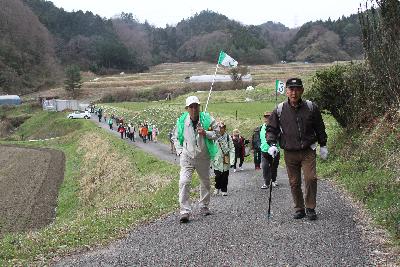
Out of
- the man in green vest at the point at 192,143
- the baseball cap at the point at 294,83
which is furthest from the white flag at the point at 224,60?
the baseball cap at the point at 294,83

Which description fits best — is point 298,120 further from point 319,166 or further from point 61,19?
point 61,19

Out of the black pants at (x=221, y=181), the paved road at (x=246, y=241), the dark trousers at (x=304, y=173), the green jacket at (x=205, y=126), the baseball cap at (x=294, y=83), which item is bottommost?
the black pants at (x=221, y=181)

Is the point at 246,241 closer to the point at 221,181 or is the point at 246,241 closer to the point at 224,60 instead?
the point at 221,181

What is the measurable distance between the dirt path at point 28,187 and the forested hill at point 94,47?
245ft

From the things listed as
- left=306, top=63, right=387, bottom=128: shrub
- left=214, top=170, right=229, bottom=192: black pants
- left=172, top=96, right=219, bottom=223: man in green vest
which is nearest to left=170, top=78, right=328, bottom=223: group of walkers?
left=172, top=96, right=219, bottom=223: man in green vest

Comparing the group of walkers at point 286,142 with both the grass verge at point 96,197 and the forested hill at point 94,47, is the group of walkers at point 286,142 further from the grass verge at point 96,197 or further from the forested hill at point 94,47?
the forested hill at point 94,47

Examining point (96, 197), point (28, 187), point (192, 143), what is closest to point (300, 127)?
point (192, 143)

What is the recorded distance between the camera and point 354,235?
7723mm

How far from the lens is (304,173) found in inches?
339

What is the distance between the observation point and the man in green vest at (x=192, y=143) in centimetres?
915

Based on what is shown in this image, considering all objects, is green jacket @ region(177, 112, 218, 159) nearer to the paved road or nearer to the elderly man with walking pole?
the elderly man with walking pole

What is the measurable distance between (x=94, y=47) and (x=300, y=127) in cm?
13501

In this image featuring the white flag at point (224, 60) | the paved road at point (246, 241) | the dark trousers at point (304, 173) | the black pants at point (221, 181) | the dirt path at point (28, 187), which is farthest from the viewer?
the dirt path at point (28, 187)

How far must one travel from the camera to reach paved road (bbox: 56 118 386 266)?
22.6 feet
